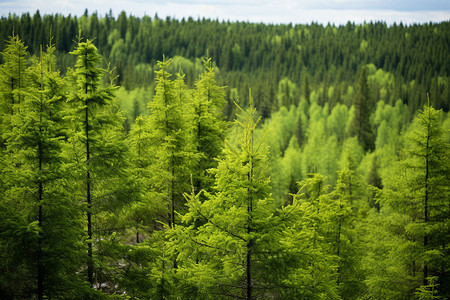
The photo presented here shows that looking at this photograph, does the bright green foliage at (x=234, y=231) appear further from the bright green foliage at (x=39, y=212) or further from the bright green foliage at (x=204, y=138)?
the bright green foliage at (x=204, y=138)

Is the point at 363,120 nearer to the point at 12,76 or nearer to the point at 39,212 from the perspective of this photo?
the point at 12,76

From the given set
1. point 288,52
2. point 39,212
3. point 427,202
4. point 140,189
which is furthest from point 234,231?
point 288,52

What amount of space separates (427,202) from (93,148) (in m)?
12.9

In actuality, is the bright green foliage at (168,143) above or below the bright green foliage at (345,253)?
above

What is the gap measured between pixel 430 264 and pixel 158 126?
12.3 metres

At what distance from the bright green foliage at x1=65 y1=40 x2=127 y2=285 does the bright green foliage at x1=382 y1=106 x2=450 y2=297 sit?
11.4 metres

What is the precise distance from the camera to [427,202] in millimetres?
14047

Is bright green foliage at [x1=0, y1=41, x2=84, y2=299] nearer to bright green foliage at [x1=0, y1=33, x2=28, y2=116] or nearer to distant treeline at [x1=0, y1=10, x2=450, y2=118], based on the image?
bright green foliage at [x1=0, y1=33, x2=28, y2=116]

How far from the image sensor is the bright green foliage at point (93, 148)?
31.7ft

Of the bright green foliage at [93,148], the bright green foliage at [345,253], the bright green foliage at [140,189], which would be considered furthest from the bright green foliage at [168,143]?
the bright green foliage at [345,253]

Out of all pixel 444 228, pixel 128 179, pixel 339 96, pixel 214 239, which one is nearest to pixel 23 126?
pixel 128 179

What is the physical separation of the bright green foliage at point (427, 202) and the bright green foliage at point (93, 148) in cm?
1141

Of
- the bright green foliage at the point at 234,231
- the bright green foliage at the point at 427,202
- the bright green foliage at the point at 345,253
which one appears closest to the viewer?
the bright green foliage at the point at 234,231

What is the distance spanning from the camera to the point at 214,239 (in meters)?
8.57
